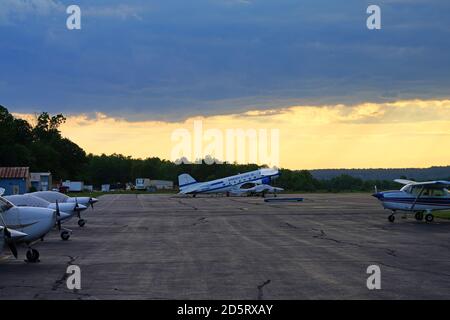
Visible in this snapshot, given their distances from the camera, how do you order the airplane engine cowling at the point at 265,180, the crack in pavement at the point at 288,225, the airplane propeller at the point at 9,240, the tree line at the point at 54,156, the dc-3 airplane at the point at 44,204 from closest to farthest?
1. the airplane propeller at the point at 9,240
2. the dc-3 airplane at the point at 44,204
3. the crack in pavement at the point at 288,225
4. the airplane engine cowling at the point at 265,180
5. the tree line at the point at 54,156

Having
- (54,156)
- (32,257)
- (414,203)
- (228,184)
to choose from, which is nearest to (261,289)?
(32,257)

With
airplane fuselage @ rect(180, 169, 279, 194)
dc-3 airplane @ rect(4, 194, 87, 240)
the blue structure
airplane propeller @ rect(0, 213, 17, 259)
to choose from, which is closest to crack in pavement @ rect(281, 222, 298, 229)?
dc-3 airplane @ rect(4, 194, 87, 240)

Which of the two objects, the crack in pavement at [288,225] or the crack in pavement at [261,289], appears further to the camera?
the crack in pavement at [288,225]

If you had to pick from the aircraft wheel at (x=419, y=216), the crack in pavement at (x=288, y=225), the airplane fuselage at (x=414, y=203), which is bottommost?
the crack in pavement at (x=288, y=225)

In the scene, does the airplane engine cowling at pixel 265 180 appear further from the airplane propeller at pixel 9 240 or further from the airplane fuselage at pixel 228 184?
the airplane propeller at pixel 9 240

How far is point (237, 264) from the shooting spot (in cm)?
1566

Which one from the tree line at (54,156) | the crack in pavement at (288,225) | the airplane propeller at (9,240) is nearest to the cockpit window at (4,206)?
the airplane propeller at (9,240)

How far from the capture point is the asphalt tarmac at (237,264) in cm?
1176

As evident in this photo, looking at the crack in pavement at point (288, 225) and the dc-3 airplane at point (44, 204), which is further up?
the dc-3 airplane at point (44, 204)

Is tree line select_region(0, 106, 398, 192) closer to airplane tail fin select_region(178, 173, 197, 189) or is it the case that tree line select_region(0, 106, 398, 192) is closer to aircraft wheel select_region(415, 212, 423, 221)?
airplane tail fin select_region(178, 173, 197, 189)

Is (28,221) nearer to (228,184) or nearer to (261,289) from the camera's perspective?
(261,289)

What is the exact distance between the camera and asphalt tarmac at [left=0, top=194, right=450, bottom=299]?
1176 cm

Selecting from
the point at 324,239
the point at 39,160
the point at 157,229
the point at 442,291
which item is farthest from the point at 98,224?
the point at 39,160
